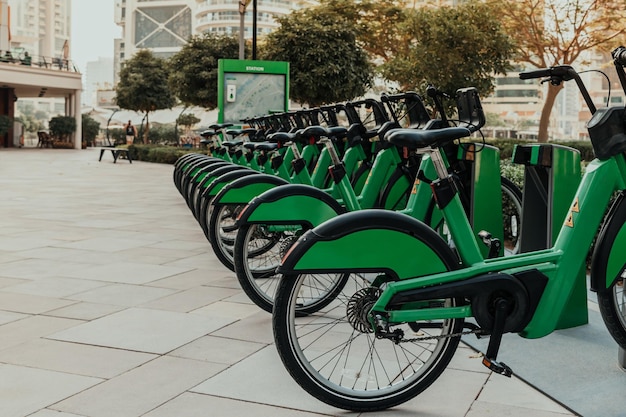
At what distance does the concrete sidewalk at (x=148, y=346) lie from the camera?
3143 millimetres

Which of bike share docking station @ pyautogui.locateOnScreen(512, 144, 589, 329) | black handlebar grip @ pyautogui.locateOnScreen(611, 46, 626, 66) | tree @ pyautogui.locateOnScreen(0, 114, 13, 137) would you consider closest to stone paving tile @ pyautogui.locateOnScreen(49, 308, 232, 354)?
bike share docking station @ pyautogui.locateOnScreen(512, 144, 589, 329)

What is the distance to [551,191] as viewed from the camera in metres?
4.08

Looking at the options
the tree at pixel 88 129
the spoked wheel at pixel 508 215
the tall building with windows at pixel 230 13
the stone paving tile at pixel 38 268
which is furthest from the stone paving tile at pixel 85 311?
the tall building with windows at pixel 230 13

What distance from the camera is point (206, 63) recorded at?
25188 mm

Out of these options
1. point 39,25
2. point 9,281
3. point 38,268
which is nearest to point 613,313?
point 9,281

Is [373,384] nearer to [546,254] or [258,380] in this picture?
[258,380]

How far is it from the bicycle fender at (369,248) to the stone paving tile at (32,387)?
44.1 inches

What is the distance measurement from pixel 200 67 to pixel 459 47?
9624 millimetres


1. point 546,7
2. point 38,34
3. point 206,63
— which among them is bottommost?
point 206,63

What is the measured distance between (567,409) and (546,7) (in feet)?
69.7

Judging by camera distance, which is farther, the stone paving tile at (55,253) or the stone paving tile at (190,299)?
the stone paving tile at (55,253)

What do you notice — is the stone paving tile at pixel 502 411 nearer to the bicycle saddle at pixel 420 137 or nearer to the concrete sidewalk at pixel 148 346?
the concrete sidewalk at pixel 148 346

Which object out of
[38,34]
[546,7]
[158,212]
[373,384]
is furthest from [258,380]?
[38,34]

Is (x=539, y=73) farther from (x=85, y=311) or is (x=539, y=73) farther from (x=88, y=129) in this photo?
(x=88, y=129)
